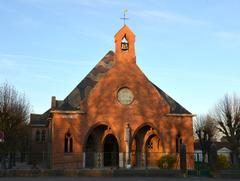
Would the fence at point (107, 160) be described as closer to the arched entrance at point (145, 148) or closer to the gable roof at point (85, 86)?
the arched entrance at point (145, 148)

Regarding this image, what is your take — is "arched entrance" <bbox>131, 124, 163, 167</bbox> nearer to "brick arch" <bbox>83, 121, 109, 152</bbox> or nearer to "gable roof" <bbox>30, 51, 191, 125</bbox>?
"gable roof" <bbox>30, 51, 191, 125</bbox>

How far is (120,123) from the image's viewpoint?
35812 mm

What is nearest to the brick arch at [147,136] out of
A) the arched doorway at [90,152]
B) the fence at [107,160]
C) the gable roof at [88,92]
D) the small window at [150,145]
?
the small window at [150,145]

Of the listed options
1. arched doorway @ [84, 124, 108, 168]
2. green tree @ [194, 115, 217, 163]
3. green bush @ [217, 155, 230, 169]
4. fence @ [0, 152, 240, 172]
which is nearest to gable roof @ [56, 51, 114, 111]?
arched doorway @ [84, 124, 108, 168]

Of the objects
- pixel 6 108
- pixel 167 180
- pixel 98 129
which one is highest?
pixel 6 108

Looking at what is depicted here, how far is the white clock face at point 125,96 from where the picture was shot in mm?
36625

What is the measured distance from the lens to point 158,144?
38.8m

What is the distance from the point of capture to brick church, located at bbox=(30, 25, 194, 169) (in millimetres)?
34875

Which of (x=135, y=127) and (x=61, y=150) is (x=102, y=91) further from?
(x=61, y=150)

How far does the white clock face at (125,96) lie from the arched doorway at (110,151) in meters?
4.64

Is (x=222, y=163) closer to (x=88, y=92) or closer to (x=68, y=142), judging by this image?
(x=68, y=142)

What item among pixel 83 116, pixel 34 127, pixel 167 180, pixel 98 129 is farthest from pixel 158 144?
pixel 34 127

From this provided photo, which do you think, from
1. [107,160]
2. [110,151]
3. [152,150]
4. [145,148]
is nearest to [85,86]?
[110,151]

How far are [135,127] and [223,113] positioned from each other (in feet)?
65.2
